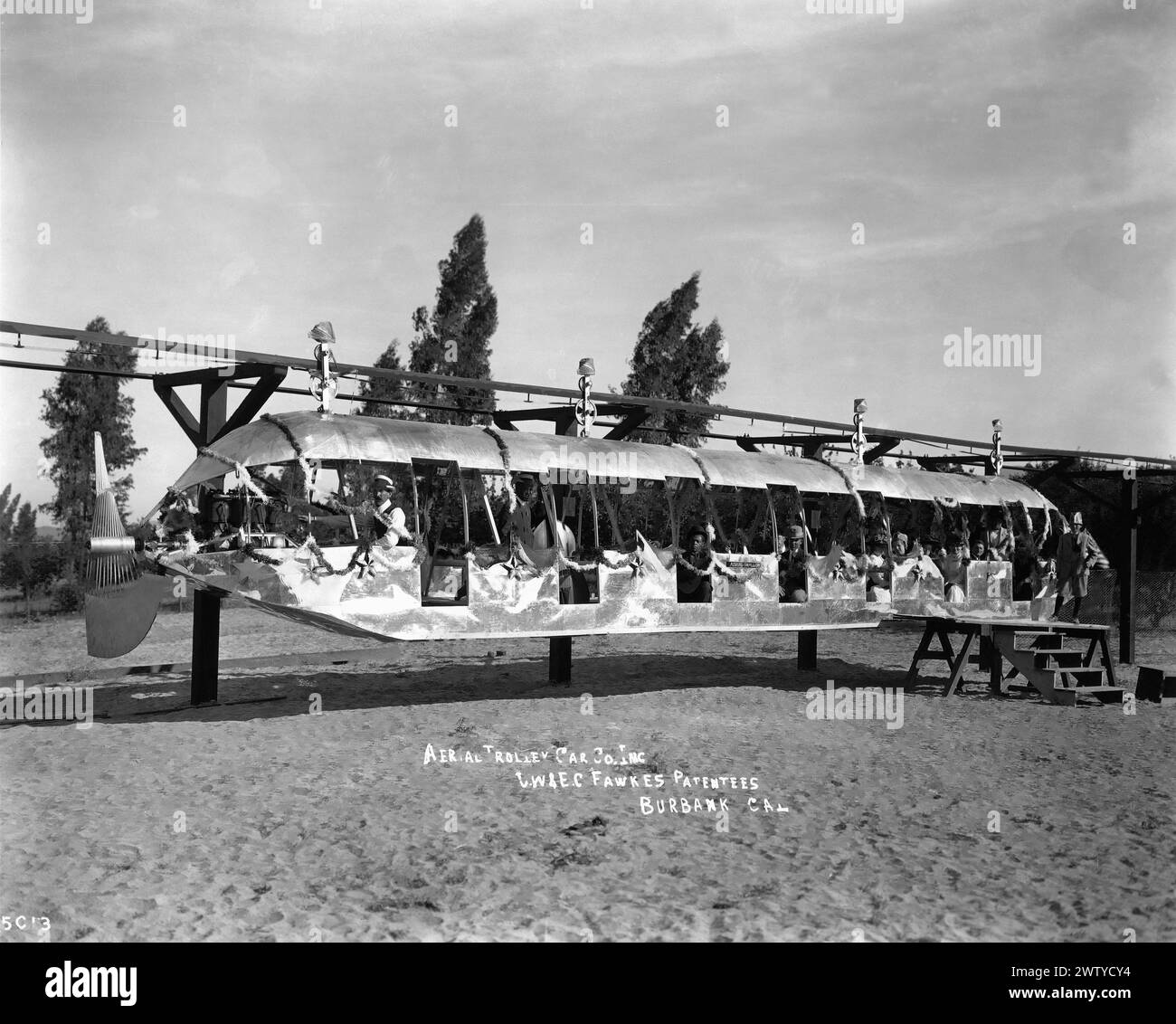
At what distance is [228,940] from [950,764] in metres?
7.59

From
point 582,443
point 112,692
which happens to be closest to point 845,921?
point 582,443

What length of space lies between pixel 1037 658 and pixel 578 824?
10.2 m

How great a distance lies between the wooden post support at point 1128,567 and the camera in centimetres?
2272

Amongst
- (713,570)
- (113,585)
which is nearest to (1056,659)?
(713,570)

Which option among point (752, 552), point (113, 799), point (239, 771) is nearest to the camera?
point (113, 799)

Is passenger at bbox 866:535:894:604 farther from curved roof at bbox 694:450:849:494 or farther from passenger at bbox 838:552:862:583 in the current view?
curved roof at bbox 694:450:849:494

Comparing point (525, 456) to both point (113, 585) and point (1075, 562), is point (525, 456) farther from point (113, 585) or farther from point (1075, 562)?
point (1075, 562)

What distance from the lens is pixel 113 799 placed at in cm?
917

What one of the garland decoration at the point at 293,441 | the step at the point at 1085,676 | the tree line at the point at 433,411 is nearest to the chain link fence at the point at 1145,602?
the tree line at the point at 433,411

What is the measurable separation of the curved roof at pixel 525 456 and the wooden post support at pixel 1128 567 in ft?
24.1

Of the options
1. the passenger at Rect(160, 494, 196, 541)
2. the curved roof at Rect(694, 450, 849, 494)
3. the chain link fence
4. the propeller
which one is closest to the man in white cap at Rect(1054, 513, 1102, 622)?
the curved roof at Rect(694, 450, 849, 494)

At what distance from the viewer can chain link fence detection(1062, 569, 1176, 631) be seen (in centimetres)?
3005
